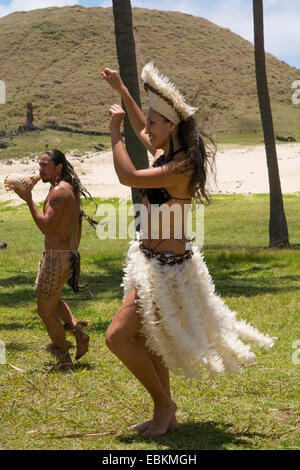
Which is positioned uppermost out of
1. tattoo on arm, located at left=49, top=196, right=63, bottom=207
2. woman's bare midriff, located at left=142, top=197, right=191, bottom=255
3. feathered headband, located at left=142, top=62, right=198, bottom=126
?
feathered headband, located at left=142, top=62, right=198, bottom=126

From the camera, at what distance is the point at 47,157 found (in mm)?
6410

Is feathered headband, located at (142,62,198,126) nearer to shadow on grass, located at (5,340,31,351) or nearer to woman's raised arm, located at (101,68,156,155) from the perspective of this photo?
woman's raised arm, located at (101,68,156,155)

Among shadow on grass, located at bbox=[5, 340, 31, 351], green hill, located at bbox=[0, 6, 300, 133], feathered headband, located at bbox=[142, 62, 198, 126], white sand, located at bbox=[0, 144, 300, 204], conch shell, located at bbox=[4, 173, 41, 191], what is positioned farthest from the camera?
green hill, located at bbox=[0, 6, 300, 133]

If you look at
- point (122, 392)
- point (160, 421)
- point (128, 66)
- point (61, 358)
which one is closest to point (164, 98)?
point (160, 421)

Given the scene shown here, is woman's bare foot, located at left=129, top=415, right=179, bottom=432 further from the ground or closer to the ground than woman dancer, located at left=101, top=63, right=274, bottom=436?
closer to the ground

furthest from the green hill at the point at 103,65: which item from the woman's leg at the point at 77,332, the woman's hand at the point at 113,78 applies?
the woman's hand at the point at 113,78

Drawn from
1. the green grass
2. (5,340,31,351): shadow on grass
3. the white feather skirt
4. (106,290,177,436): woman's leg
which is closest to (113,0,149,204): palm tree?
the green grass

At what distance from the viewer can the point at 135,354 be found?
4543 mm

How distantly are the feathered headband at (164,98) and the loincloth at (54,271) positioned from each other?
2115 millimetres

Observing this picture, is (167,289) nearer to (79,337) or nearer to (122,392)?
(122,392)

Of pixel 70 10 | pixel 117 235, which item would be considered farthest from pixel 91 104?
pixel 117 235

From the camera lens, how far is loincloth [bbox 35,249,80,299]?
6.25m

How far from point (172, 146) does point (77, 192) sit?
1.96 meters

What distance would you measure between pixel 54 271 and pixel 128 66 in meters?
5.92
